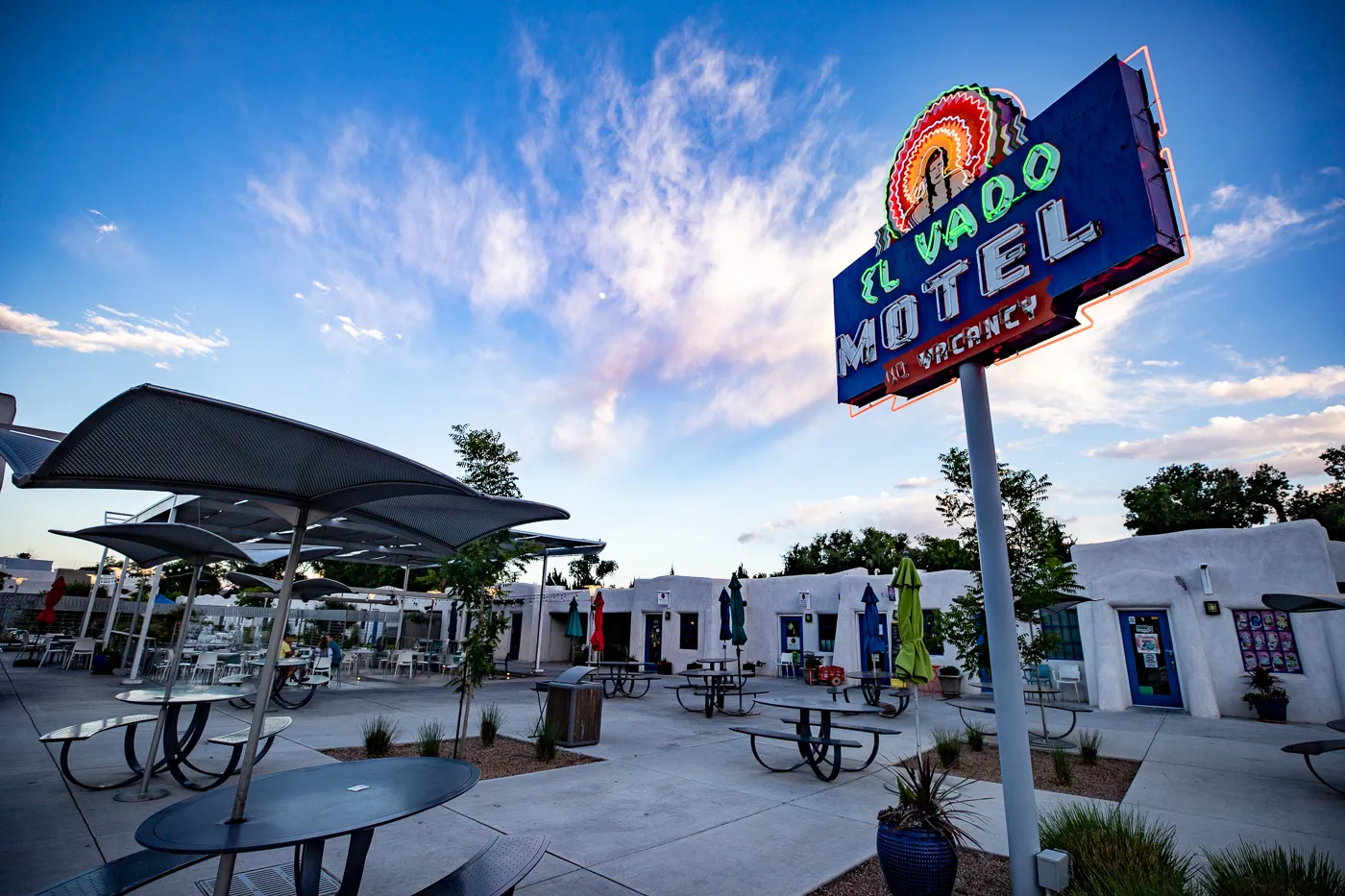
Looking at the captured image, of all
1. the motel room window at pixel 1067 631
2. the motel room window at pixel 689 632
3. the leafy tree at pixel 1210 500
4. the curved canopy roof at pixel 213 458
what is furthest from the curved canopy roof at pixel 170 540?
the leafy tree at pixel 1210 500

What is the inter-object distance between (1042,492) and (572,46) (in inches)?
634

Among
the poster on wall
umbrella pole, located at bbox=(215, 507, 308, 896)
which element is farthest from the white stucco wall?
umbrella pole, located at bbox=(215, 507, 308, 896)

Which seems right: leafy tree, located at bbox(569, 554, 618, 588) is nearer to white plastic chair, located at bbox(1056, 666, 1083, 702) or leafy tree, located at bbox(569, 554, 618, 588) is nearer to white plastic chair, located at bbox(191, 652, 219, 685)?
white plastic chair, located at bbox(191, 652, 219, 685)

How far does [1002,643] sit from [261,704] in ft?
16.2

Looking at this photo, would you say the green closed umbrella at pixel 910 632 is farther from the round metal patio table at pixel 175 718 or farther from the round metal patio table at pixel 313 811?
the round metal patio table at pixel 175 718

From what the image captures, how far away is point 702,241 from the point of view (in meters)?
11.7

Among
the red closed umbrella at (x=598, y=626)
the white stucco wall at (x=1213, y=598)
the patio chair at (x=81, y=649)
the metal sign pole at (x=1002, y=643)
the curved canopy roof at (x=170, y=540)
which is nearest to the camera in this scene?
the metal sign pole at (x=1002, y=643)

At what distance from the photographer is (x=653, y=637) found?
24094 mm

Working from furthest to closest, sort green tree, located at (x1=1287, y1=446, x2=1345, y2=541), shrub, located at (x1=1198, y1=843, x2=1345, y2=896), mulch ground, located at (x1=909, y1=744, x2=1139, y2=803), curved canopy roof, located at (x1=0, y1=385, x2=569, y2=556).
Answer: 1. green tree, located at (x1=1287, y1=446, x2=1345, y2=541)
2. mulch ground, located at (x1=909, y1=744, x2=1139, y2=803)
3. shrub, located at (x1=1198, y1=843, x2=1345, y2=896)
4. curved canopy roof, located at (x1=0, y1=385, x2=569, y2=556)

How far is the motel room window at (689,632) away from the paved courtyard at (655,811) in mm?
12912

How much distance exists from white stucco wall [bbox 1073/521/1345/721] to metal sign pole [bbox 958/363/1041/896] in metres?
11.3

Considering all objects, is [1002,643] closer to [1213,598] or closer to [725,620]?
[725,620]

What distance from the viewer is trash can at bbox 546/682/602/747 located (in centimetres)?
842

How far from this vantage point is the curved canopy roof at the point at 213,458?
2.67 m
